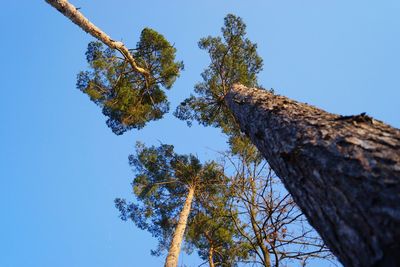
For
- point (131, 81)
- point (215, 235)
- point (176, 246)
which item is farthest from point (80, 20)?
point (215, 235)

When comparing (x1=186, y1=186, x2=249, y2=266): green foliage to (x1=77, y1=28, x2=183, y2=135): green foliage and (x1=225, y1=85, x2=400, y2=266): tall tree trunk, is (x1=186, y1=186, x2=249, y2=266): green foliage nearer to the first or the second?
(x1=77, y1=28, x2=183, y2=135): green foliage

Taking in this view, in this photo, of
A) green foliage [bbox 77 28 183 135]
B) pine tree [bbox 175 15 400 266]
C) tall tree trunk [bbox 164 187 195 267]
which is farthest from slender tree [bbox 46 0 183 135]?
pine tree [bbox 175 15 400 266]

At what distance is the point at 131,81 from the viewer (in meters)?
10.7

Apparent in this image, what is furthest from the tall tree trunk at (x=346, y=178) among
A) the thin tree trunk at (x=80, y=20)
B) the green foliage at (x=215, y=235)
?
the green foliage at (x=215, y=235)

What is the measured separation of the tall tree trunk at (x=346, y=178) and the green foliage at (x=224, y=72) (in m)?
7.50

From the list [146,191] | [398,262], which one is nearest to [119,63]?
[146,191]

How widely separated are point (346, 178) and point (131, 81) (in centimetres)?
956

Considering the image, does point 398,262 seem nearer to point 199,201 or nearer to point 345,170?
point 345,170

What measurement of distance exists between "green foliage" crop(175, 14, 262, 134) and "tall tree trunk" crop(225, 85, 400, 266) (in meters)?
7.50

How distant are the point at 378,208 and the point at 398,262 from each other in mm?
241

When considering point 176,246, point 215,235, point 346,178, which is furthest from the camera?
point 215,235

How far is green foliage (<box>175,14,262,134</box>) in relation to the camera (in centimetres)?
1025

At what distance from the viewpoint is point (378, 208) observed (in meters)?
1.48

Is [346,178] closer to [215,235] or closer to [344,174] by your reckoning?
[344,174]
